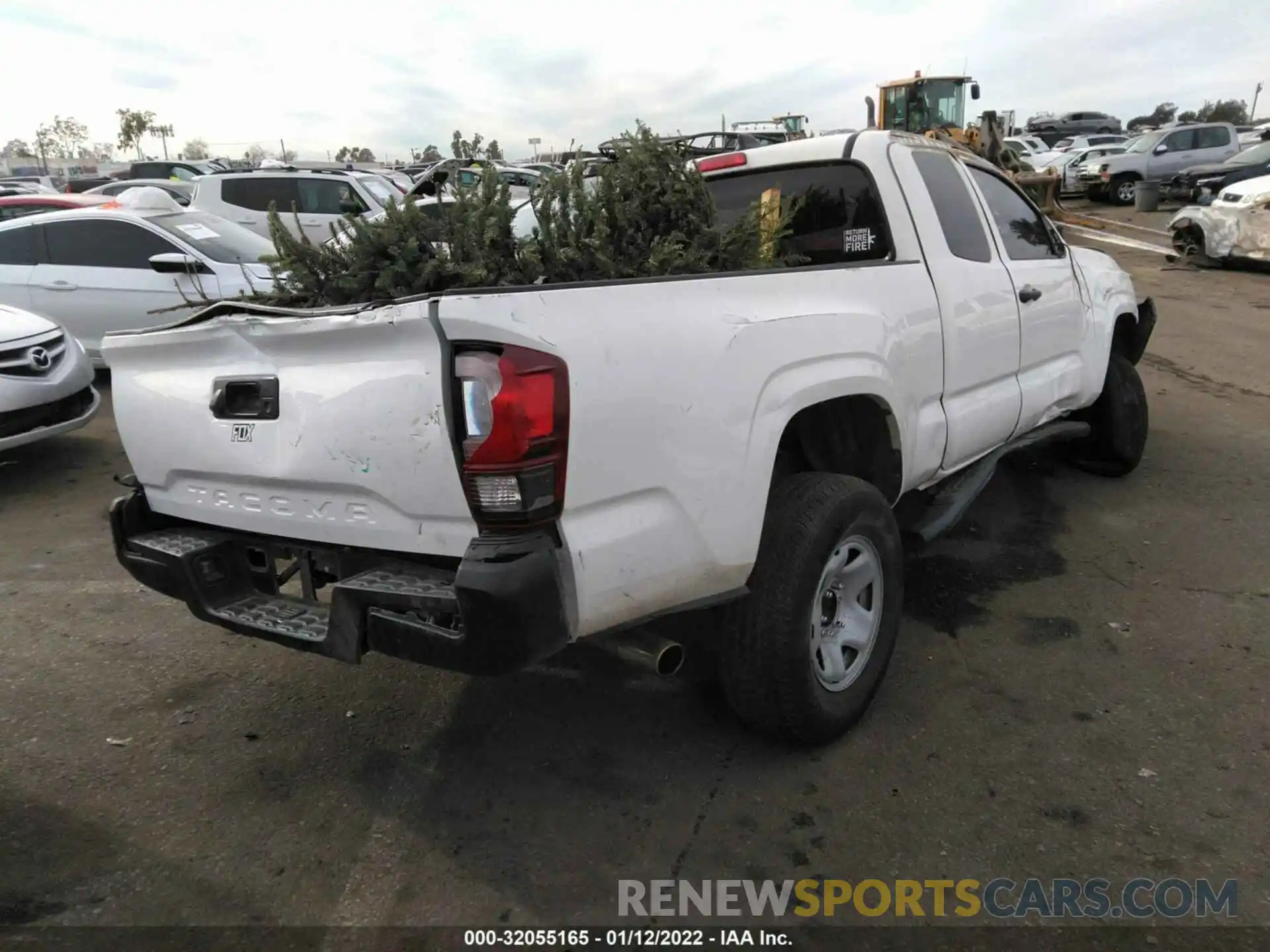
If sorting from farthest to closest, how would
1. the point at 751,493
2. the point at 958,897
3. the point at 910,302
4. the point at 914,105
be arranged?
the point at 914,105 < the point at 910,302 < the point at 751,493 < the point at 958,897

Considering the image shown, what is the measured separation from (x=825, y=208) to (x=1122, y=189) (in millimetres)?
23894

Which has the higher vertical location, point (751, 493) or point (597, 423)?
point (597, 423)

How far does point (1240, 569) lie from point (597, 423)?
347 centimetres

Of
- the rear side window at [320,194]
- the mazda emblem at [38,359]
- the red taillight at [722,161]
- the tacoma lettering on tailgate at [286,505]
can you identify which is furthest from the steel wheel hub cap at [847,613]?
the rear side window at [320,194]

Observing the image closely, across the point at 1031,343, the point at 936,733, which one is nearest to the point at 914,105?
the point at 1031,343

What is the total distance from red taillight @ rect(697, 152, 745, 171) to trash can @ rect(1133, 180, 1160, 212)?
2131cm

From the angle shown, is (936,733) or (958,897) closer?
(958,897)

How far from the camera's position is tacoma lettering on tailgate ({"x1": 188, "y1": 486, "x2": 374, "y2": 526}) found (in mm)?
2390

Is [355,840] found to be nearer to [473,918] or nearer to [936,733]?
[473,918]

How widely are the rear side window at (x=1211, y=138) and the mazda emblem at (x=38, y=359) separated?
25463 millimetres

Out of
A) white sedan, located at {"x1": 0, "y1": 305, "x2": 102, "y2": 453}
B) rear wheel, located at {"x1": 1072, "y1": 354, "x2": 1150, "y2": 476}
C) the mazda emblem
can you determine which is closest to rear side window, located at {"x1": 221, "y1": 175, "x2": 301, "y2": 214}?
white sedan, located at {"x1": 0, "y1": 305, "x2": 102, "y2": 453}

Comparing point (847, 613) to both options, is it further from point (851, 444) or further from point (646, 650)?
point (646, 650)

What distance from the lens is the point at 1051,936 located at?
7.32 ft

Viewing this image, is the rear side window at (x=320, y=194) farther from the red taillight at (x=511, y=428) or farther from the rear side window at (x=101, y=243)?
the red taillight at (x=511, y=428)
